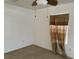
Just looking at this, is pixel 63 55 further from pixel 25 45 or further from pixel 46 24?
pixel 25 45

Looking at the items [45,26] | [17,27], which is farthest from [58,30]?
[17,27]

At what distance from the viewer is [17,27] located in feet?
18.0

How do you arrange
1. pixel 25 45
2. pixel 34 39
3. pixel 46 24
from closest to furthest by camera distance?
1. pixel 46 24
2. pixel 25 45
3. pixel 34 39

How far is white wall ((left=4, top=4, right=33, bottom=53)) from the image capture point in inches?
194

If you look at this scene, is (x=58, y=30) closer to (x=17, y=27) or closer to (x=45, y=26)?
(x=45, y=26)

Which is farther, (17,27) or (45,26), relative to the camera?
(45,26)

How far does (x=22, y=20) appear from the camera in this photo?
5.83m

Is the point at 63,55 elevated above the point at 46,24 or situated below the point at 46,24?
below

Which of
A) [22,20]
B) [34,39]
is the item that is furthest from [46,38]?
[22,20]

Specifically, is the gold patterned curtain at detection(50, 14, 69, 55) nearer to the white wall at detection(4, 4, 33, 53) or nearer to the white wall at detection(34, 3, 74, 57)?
the white wall at detection(34, 3, 74, 57)
